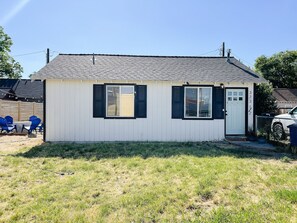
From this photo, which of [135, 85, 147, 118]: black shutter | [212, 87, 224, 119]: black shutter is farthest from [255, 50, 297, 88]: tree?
[135, 85, 147, 118]: black shutter

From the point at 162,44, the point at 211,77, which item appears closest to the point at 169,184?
the point at 211,77

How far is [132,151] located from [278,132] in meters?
6.21

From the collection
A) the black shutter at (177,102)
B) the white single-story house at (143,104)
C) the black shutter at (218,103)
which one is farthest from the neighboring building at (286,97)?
the black shutter at (177,102)

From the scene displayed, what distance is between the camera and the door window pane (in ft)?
33.4

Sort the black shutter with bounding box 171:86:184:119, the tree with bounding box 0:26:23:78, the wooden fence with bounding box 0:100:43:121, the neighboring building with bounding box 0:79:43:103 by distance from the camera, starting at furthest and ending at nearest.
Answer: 1. the tree with bounding box 0:26:23:78
2. the neighboring building with bounding box 0:79:43:103
3. the wooden fence with bounding box 0:100:43:121
4. the black shutter with bounding box 171:86:184:119

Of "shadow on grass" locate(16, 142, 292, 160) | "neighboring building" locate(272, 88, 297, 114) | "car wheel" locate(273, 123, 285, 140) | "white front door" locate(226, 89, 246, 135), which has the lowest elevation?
"shadow on grass" locate(16, 142, 292, 160)

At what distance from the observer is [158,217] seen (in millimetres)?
3510

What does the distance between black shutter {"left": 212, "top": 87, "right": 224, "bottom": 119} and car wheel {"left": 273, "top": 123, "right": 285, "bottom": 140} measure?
7.22 ft

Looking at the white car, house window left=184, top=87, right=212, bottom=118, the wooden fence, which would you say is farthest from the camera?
the wooden fence

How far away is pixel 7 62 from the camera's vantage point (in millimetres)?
37062

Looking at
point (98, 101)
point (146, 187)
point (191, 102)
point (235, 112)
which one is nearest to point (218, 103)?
point (235, 112)

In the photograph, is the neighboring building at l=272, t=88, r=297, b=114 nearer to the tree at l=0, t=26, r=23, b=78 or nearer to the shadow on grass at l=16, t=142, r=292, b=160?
the shadow on grass at l=16, t=142, r=292, b=160

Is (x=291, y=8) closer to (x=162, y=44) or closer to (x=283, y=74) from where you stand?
(x=162, y=44)

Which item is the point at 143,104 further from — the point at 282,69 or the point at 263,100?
the point at 282,69
